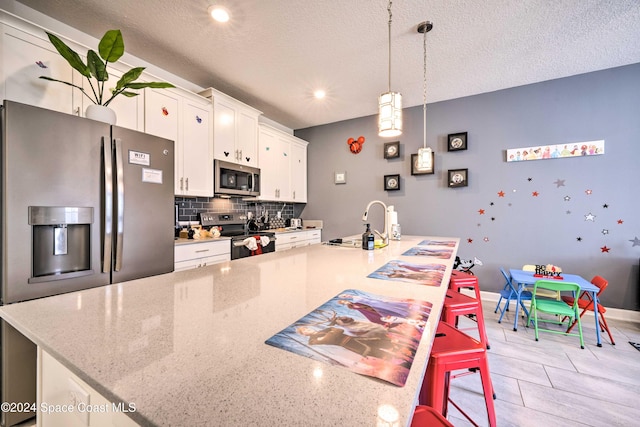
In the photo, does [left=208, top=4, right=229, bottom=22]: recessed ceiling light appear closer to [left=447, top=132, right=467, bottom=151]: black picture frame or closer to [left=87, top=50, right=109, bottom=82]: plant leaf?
[left=87, top=50, right=109, bottom=82]: plant leaf

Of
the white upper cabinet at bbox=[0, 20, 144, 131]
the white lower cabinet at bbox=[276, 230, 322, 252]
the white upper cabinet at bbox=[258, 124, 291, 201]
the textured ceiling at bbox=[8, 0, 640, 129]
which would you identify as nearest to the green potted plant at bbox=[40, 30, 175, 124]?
Answer: the white upper cabinet at bbox=[0, 20, 144, 131]

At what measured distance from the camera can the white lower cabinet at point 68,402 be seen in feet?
1.89

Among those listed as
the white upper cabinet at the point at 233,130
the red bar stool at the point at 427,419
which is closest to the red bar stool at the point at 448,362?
the red bar stool at the point at 427,419

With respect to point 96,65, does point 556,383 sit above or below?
below

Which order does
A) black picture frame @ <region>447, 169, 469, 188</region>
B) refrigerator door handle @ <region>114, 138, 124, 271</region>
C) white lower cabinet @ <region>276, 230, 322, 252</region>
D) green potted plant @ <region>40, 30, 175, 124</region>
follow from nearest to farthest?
green potted plant @ <region>40, 30, 175, 124</region> → refrigerator door handle @ <region>114, 138, 124, 271</region> → black picture frame @ <region>447, 169, 469, 188</region> → white lower cabinet @ <region>276, 230, 322, 252</region>

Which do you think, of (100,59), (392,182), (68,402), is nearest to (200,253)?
(100,59)

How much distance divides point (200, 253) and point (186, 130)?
1.31m

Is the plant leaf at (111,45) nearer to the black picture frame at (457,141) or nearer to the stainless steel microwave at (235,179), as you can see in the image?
the stainless steel microwave at (235,179)

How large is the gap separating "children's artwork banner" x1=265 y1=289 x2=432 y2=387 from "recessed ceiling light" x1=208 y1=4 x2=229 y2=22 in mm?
2309

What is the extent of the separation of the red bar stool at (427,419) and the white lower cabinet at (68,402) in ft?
2.37

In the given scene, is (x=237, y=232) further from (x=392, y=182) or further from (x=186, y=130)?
(x=392, y=182)

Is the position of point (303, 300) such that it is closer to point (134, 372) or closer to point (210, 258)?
point (134, 372)

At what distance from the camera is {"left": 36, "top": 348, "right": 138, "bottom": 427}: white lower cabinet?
1.89ft

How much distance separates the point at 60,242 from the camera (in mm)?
1553
